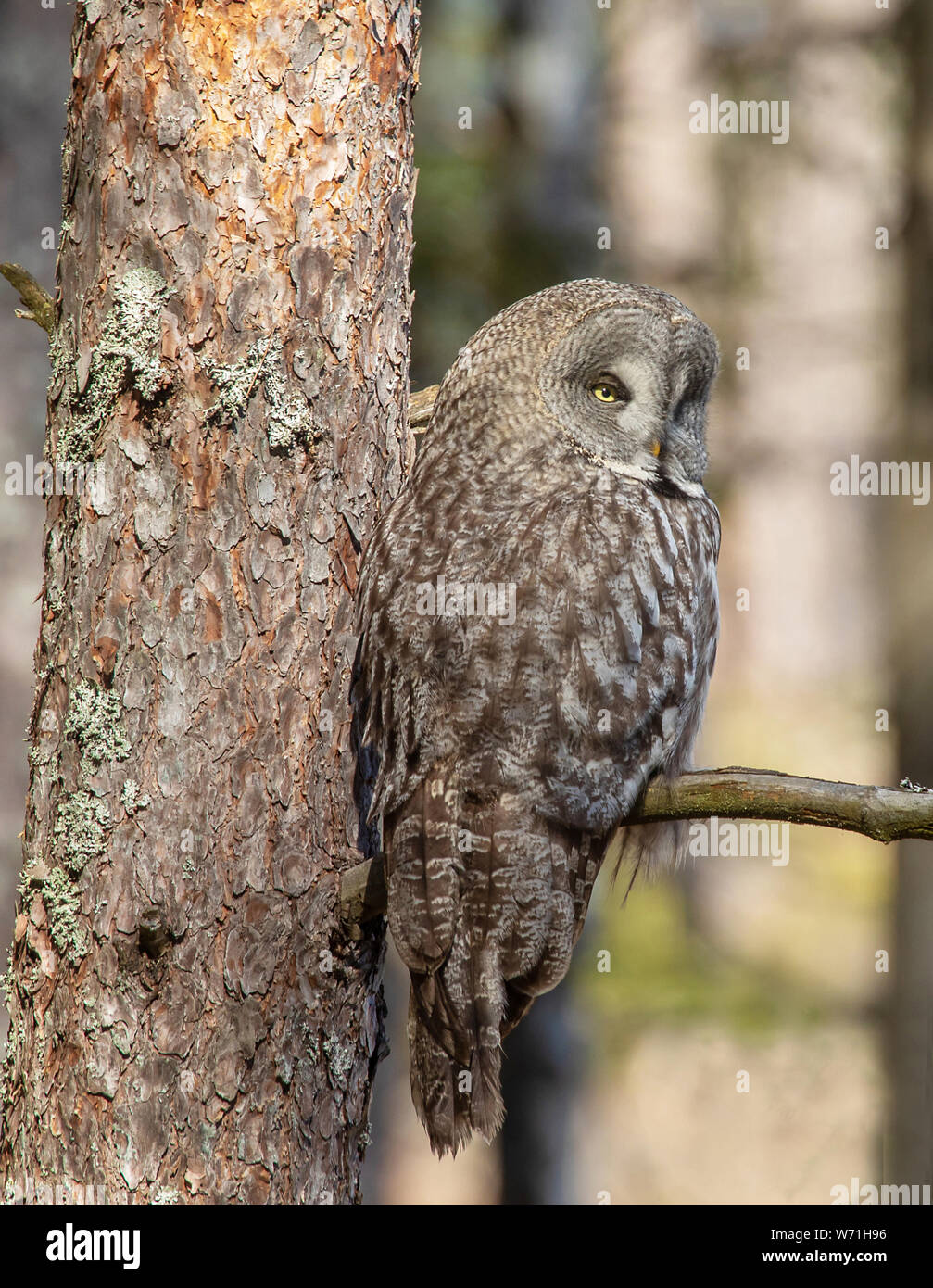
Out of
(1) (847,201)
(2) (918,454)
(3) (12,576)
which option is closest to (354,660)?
(3) (12,576)

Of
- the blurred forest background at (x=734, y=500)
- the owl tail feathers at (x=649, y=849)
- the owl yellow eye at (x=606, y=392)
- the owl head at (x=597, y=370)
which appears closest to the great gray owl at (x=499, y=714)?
the owl head at (x=597, y=370)

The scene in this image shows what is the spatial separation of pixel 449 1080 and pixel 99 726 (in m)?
1.20

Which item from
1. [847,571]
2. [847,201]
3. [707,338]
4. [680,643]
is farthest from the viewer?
[847,571]

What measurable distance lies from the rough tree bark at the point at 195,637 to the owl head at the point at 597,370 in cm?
58

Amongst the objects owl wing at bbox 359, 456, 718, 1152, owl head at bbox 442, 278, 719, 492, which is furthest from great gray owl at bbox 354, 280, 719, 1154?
owl head at bbox 442, 278, 719, 492

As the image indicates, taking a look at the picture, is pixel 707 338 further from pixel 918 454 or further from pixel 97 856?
pixel 918 454

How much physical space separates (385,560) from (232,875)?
2.75 ft

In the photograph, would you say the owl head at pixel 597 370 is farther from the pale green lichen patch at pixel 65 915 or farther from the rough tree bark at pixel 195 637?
the pale green lichen patch at pixel 65 915

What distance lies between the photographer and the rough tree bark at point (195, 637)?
2.53m

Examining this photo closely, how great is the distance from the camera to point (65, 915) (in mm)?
2545

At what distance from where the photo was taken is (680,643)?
3.07 m

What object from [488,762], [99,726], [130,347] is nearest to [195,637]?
[99,726]

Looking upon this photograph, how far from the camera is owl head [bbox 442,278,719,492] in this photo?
10.5 ft

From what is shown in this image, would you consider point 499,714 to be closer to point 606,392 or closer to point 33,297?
point 606,392
